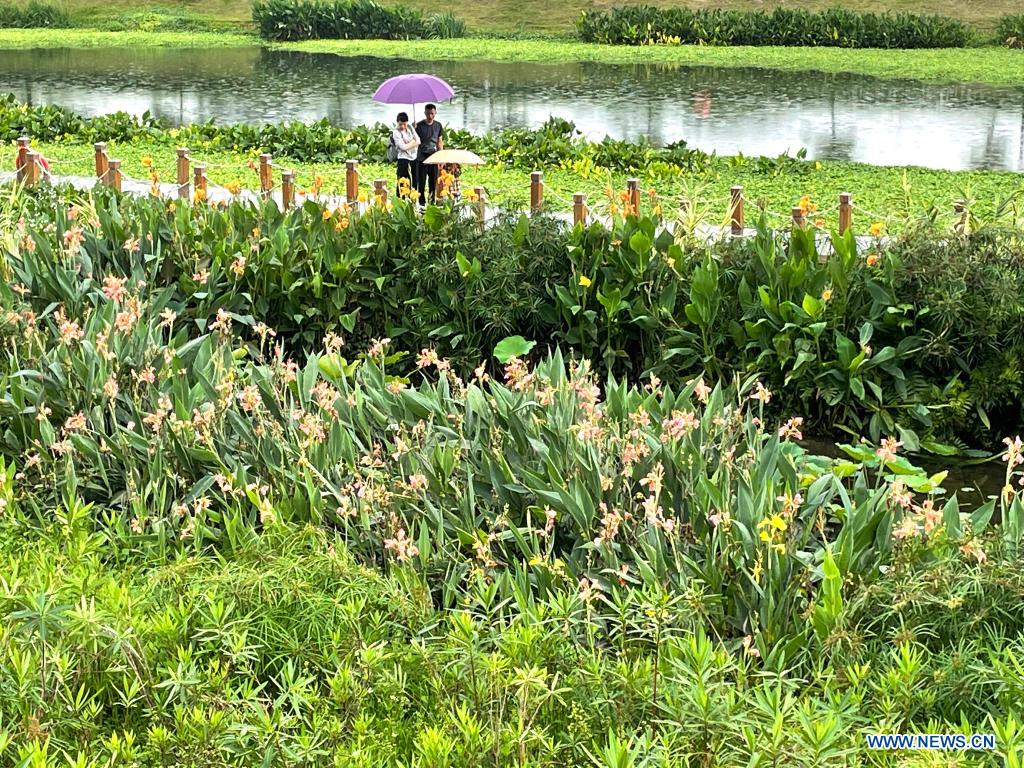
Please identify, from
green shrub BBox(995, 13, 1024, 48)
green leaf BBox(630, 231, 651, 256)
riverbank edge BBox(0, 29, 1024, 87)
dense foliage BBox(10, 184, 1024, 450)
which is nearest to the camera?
dense foliage BBox(10, 184, 1024, 450)

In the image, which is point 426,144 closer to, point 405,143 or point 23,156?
point 405,143

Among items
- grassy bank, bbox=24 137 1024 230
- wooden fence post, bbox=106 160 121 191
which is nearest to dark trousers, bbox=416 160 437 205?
grassy bank, bbox=24 137 1024 230

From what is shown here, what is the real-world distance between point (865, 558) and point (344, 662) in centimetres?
200

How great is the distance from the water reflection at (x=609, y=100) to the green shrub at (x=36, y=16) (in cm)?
661

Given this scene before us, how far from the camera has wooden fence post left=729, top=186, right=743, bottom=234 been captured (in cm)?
1054

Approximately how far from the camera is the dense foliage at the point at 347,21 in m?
36.7

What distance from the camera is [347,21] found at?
3694 centimetres

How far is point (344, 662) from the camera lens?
4.39 meters

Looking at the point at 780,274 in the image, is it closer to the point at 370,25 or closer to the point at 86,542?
the point at 86,542

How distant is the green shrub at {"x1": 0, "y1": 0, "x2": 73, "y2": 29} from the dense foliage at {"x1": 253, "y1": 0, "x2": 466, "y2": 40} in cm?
583

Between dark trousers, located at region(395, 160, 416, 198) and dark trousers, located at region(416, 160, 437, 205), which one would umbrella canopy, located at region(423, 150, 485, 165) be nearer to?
dark trousers, located at region(416, 160, 437, 205)

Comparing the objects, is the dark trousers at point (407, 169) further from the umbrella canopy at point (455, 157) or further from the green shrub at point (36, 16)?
the green shrub at point (36, 16)

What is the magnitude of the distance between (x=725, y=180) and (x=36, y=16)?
30014mm

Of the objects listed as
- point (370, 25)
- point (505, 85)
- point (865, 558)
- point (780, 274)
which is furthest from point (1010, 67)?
point (865, 558)
